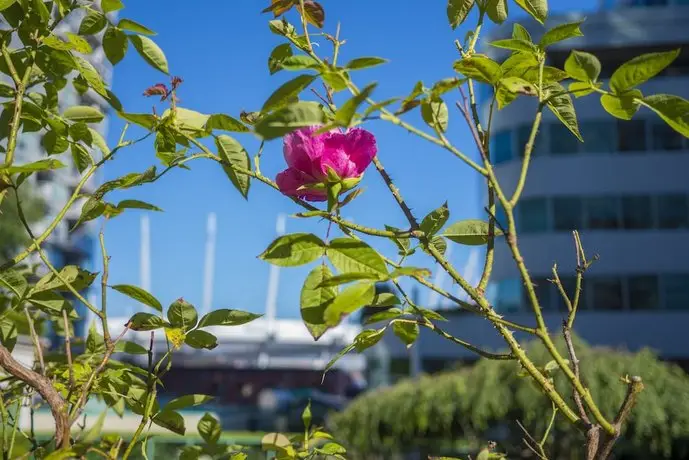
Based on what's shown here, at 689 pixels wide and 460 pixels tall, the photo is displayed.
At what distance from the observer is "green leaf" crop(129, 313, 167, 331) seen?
0.69 meters

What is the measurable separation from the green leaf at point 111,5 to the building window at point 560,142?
538 inches

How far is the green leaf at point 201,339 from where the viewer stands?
709 mm

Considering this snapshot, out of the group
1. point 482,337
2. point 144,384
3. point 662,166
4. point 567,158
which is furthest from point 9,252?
point 144,384

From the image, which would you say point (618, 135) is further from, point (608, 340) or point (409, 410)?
point (409, 410)

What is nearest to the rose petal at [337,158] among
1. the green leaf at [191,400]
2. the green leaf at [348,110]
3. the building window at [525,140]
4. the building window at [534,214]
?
the green leaf at [348,110]

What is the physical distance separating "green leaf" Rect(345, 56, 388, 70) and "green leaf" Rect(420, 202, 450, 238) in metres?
0.15

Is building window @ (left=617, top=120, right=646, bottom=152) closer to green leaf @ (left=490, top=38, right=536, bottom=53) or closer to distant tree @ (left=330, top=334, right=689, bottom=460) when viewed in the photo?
distant tree @ (left=330, top=334, right=689, bottom=460)

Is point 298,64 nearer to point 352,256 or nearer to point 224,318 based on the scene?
point 352,256

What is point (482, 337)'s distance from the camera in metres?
15.1

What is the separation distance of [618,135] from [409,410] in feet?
24.1

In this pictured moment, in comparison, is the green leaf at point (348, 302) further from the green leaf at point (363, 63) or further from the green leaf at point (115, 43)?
the green leaf at point (115, 43)

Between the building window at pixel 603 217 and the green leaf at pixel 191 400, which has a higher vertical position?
the building window at pixel 603 217

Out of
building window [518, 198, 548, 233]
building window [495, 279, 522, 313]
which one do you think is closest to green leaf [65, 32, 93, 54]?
building window [495, 279, 522, 313]

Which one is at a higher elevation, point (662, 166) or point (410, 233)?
point (662, 166)
